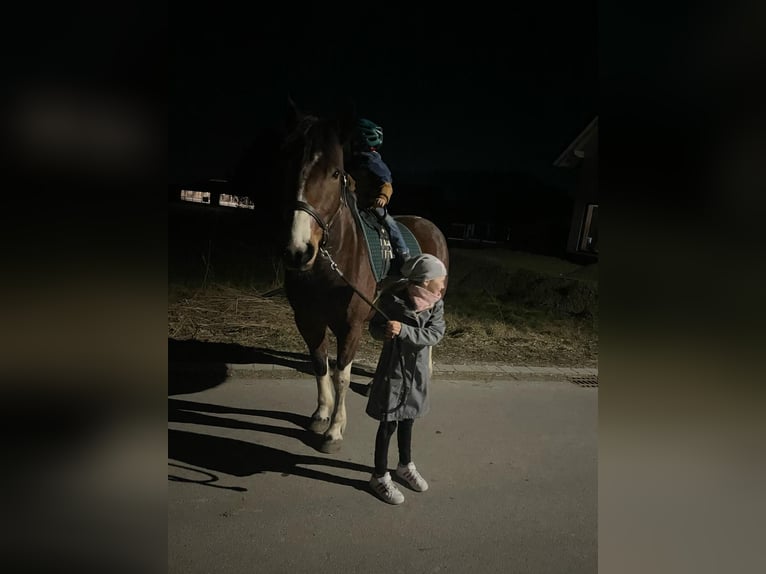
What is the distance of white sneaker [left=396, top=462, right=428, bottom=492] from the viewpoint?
10.1 ft

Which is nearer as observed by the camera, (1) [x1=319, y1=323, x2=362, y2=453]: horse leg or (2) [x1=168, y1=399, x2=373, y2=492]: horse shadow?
(2) [x1=168, y1=399, x2=373, y2=492]: horse shadow

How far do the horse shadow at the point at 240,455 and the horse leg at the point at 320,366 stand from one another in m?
0.11

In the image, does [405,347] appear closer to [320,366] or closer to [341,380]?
[341,380]

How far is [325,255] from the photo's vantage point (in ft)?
9.42

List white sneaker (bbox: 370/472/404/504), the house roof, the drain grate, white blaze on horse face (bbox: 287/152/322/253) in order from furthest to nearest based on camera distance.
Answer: the house roof
the drain grate
white sneaker (bbox: 370/472/404/504)
white blaze on horse face (bbox: 287/152/322/253)

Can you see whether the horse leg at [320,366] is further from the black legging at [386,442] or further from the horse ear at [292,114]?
the horse ear at [292,114]

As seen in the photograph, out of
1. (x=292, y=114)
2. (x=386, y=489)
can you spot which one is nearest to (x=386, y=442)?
(x=386, y=489)

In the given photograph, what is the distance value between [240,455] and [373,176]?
2126 mm

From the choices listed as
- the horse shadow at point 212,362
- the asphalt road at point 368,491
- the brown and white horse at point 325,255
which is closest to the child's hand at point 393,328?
the brown and white horse at point 325,255

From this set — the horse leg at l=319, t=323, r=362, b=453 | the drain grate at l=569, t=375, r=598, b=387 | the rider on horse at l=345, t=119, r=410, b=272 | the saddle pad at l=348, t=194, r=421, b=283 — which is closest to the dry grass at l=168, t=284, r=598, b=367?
the drain grate at l=569, t=375, r=598, b=387

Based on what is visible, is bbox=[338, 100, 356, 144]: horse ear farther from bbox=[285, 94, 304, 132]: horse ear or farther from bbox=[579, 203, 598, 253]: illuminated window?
bbox=[579, 203, 598, 253]: illuminated window

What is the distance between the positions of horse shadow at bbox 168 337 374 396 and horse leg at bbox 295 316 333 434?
916mm
